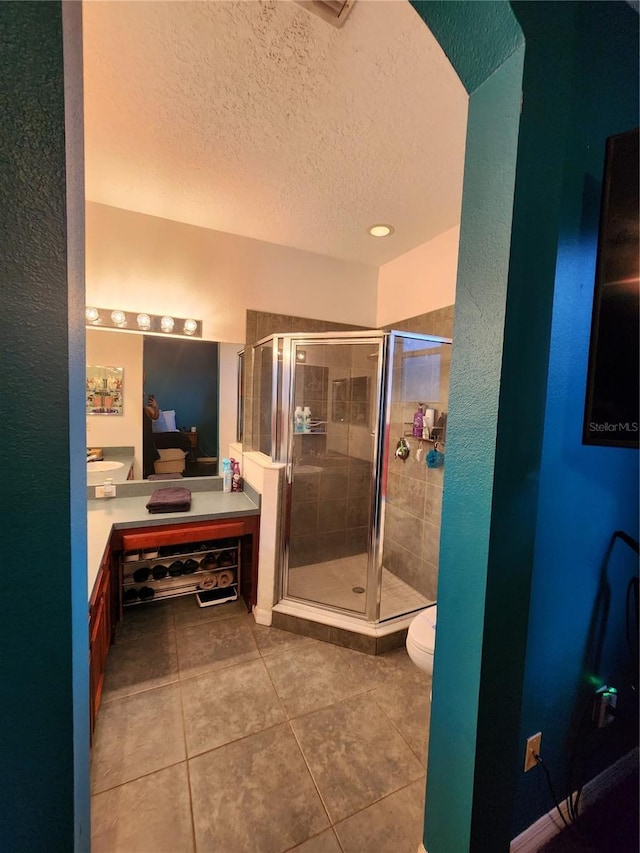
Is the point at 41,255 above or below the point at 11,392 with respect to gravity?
above

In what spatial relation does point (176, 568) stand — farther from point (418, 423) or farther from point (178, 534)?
point (418, 423)

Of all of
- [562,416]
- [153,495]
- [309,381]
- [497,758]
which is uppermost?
[309,381]

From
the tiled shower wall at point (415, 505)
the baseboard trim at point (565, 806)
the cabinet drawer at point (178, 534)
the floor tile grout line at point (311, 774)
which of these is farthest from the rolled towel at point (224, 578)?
the baseboard trim at point (565, 806)

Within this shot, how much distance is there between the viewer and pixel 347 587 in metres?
2.49

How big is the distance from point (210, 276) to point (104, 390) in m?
1.11

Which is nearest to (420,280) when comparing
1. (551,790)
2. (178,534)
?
(178,534)

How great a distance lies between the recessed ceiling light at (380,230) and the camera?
2258 millimetres

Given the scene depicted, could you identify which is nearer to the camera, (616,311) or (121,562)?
(616,311)

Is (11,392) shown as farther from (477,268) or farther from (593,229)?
(593,229)

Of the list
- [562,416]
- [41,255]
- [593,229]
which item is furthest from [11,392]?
[593,229]

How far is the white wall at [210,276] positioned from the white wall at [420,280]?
0.14m

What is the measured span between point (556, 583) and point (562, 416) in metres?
0.52

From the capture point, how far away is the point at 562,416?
3.00ft

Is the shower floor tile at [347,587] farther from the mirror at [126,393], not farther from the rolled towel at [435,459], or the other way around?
the mirror at [126,393]
